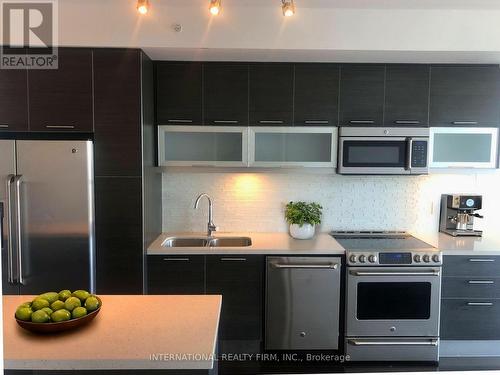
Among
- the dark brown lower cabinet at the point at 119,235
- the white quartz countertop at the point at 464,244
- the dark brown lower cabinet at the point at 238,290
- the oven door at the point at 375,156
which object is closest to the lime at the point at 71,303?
the dark brown lower cabinet at the point at 119,235

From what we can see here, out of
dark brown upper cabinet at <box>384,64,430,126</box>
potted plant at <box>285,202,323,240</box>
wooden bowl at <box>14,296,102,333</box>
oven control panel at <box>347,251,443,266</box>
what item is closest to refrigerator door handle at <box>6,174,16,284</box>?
wooden bowl at <box>14,296,102,333</box>

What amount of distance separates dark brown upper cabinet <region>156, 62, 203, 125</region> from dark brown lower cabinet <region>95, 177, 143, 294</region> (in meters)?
0.64

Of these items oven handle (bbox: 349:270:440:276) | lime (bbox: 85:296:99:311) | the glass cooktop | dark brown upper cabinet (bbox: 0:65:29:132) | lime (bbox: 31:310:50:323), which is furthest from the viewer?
the glass cooktop

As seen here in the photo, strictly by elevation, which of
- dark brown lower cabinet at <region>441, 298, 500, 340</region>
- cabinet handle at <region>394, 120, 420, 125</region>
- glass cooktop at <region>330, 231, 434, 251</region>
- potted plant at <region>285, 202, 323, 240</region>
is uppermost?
cabinet handle at <region>394, 120, 420, 125</region>

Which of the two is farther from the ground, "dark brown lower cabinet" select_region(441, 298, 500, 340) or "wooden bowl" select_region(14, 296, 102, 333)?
"wooden bowl" select_region(14, 296, 102, 333)

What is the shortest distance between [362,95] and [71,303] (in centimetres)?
258

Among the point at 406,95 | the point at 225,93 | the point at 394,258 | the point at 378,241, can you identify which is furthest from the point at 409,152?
the point at 225,93

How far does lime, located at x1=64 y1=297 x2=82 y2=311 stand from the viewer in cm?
153

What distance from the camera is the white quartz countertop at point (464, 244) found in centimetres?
286

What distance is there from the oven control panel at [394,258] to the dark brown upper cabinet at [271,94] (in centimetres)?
119

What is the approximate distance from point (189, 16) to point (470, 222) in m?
2.93

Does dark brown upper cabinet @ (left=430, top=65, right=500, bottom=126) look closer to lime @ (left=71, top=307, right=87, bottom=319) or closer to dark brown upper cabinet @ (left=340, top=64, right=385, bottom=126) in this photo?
dark brown upper cabinet @ (left=340, top=64, right=385, bottom=126)

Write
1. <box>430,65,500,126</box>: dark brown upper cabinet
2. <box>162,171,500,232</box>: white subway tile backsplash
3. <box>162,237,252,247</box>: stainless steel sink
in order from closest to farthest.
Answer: <box>430,65,500,126</box>: dark brown upper cabinet, <box>162,237,252,247</box>: stainless steel sink, <box>162,171,500,232</box>: white subway tile backsplash

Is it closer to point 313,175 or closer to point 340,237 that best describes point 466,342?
point 340,237
